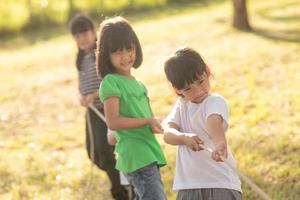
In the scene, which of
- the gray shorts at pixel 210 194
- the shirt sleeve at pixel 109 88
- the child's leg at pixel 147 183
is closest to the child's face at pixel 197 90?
the gray shorts at pixel 210 194

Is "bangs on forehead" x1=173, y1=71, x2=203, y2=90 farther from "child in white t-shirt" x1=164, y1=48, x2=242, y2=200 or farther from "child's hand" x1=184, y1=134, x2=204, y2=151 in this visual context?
"child's hand" x1=184, y1=134, x2=204, y2=151

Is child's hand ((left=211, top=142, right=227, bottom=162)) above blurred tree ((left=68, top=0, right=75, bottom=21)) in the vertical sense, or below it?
above

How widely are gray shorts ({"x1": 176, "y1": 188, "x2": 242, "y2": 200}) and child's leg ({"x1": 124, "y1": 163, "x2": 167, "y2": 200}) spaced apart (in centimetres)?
59

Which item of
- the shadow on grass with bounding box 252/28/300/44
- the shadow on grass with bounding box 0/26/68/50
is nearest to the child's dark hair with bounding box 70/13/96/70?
the shadow on grass with bounding box 252/28/300/44

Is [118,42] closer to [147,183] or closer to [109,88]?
[109,88]

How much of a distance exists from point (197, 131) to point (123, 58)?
900 millimetres

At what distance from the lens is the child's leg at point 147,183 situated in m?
Result: 3.87

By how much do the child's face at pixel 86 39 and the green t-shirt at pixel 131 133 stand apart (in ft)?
4.79

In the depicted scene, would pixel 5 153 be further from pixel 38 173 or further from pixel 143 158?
pixel 143 158

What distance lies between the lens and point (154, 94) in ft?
30.1

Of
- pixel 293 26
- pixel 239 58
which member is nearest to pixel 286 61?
pixel 239 58

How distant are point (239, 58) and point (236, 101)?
2.52 m

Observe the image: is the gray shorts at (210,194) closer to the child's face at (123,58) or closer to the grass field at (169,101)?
the child's face at (123,58)

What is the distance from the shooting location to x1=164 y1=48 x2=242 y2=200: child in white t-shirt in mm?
3104
